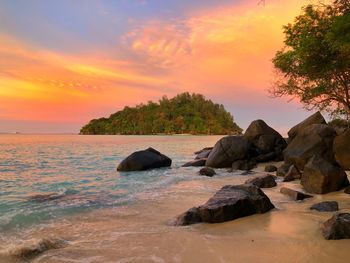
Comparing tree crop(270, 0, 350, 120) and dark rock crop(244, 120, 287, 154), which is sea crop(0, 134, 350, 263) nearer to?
tree crop(270, 0, 350, 120)

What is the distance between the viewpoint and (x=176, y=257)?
499 cm

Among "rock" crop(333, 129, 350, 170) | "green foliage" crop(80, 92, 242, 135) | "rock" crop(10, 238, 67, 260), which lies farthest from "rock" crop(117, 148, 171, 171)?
"green foliage" crop(80, 92, 242, 135)

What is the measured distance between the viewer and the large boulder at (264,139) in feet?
68.6

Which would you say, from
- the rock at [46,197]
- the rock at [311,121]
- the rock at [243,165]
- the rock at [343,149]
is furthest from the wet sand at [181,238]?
the rock at [311,121]

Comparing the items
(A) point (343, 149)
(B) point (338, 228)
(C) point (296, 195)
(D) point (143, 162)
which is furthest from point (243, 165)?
(B) point (338, 228)

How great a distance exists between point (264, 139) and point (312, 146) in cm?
650

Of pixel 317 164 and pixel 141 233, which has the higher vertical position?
pixel 317 164

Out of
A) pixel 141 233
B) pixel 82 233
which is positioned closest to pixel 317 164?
pixel 141 233

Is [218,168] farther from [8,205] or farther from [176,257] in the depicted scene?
[176,257]

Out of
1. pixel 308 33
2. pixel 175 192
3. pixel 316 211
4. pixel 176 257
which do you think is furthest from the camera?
pixel 308 33

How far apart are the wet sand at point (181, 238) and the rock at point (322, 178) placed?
1486 millimetres

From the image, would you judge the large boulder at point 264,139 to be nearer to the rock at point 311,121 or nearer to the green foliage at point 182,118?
the rock at point 311,121

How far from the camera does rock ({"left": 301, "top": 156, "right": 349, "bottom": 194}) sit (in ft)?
32.9

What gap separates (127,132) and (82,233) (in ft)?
516
